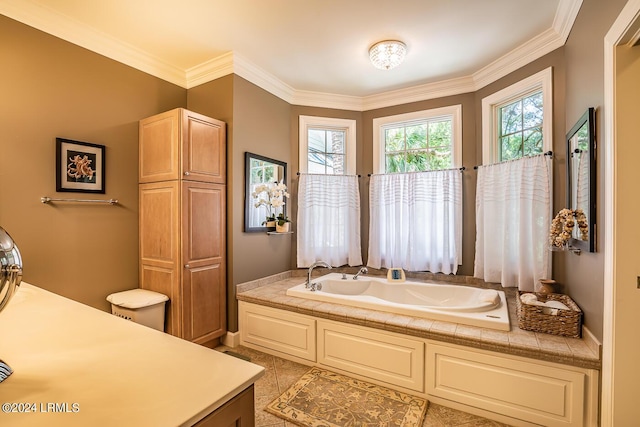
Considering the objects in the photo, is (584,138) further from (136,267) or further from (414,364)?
(136,267)

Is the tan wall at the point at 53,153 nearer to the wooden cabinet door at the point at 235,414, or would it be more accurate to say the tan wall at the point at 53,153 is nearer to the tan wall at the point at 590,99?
the wooden cabinet door at the point at 235,414

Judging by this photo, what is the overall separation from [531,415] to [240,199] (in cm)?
270

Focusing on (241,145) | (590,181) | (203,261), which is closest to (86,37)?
(241,145)

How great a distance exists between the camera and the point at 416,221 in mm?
3342

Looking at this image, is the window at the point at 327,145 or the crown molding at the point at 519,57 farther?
the window at the point at 327,145

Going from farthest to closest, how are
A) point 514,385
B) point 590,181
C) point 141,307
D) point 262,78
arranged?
1. point 262,78
2. point 141,307
3. point 514,385
4. point 590,181

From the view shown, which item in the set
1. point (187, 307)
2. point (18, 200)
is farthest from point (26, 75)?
point (187, 307)

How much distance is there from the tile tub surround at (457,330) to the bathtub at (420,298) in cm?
5

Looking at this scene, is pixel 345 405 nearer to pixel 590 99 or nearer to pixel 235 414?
pixel 235 414

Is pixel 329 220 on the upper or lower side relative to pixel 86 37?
lower

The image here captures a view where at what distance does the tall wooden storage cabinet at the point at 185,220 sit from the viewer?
2.48 meters

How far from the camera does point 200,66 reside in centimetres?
297

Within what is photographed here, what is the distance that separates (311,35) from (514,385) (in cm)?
291

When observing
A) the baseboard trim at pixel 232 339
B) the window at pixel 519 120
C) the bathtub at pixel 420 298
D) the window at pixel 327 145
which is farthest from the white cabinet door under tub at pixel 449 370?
the window at pixel 327 145
